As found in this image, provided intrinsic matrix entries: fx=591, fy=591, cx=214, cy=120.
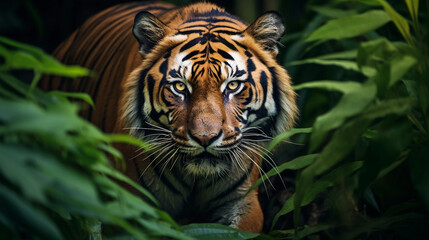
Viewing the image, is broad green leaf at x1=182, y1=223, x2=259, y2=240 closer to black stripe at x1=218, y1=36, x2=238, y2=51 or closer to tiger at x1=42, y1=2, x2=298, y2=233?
tiger at x1=42, y1=2, x2=298, y2=233

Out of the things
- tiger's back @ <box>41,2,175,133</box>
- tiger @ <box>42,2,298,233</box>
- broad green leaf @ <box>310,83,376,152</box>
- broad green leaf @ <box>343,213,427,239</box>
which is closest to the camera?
broad green leaf @ <box>310,83,376,152</box>

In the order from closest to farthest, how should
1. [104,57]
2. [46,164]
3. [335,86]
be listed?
[46,164], [335,86], [104,57]

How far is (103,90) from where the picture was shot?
10.1ft

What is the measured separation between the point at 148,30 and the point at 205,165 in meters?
0.65

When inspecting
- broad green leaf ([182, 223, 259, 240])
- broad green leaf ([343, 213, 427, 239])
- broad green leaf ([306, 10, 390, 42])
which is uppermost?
broad green leaf ([306, 10, 390, 42])

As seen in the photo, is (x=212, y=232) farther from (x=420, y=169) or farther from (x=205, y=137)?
(x=420, y=169)

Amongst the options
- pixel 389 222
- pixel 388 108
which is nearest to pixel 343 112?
pixel 388 108

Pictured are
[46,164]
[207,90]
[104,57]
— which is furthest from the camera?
[104,57]

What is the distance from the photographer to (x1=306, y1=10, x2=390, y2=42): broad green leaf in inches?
65.2

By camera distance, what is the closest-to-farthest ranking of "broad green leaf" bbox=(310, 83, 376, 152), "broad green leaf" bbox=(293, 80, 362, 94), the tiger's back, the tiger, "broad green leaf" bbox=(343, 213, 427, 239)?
1. "broad green leaf" bbox=(310, 83, 376, 152)
2. "broad green leaf" bbox=(293, 80, 362, 94)
3. "broad green leaf" bbox=(343, 213, 427, 239)
4. the tiger
5. the tiger's back

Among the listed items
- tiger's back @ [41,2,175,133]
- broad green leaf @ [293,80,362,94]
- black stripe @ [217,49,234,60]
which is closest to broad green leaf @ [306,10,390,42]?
broad green leaf @ [293,80,362,94]

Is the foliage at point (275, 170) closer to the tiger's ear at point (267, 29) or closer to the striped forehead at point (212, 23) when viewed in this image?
the tiger's ear at point (267, 29)

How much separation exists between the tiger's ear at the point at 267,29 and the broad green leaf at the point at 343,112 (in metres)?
1.12

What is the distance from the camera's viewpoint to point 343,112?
4.92ft
